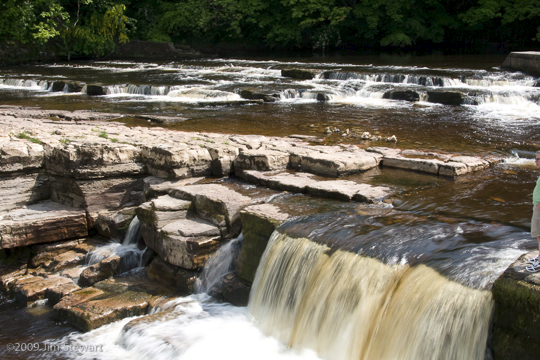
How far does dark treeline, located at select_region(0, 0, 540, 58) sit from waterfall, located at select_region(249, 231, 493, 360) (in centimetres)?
2488

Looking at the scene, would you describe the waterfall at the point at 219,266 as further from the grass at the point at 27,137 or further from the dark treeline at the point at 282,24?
the dark treeline at the point at 282,24

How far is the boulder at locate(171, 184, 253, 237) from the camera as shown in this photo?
610cm

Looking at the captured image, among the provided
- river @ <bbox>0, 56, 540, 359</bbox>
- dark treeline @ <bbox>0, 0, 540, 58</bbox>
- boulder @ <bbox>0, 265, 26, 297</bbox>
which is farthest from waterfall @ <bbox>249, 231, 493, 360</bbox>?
dark treeline @ <bbox>0, 0, 540, 58</bbox>

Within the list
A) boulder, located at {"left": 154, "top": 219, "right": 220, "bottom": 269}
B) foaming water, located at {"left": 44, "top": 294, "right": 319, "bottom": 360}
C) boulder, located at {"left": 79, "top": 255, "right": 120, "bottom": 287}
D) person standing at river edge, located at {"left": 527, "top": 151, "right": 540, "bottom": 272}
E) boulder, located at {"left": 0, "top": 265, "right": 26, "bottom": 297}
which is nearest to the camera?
person standing at river edge, located at {"left": 527, "top": 151, "right": 540, "bottom": 272}

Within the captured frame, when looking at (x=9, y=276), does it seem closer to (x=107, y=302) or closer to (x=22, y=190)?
(x=22, y=190)

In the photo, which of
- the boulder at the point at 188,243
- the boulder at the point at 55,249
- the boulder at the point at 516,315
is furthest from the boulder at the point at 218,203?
the boulder at the point at 516,315

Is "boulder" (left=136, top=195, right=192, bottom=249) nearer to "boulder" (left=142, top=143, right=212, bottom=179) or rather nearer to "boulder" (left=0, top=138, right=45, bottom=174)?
"boulder" (left=142, top=143, right=212, bottom=179)

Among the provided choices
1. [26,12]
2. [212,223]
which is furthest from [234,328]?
[26,12]

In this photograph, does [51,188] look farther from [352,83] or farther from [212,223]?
[352,83]

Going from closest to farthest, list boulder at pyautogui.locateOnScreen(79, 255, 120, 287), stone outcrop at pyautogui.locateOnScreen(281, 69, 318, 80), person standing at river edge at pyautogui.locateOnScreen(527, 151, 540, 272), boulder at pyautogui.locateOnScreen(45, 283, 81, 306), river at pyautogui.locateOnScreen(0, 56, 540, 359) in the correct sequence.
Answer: person standing at river edge at pyautogui.locateOnScreen(527, 151, 540, 272), river at pyautogui.locateOnScreen(0, 56, 540, 359), boulder at pyautogui.locateOnScreen(45, 283, 81, 306), boulder at pyautogui.locateOnScreen(79, 255, 120, 287), stone outcrop at pyautogui.locateOnScreen(281, 69, 318, 80)

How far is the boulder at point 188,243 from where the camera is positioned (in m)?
5.87

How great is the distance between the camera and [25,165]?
7297 mm

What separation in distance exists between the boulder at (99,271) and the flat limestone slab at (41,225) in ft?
3.39

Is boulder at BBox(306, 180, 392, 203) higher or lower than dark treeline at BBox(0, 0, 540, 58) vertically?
lower
